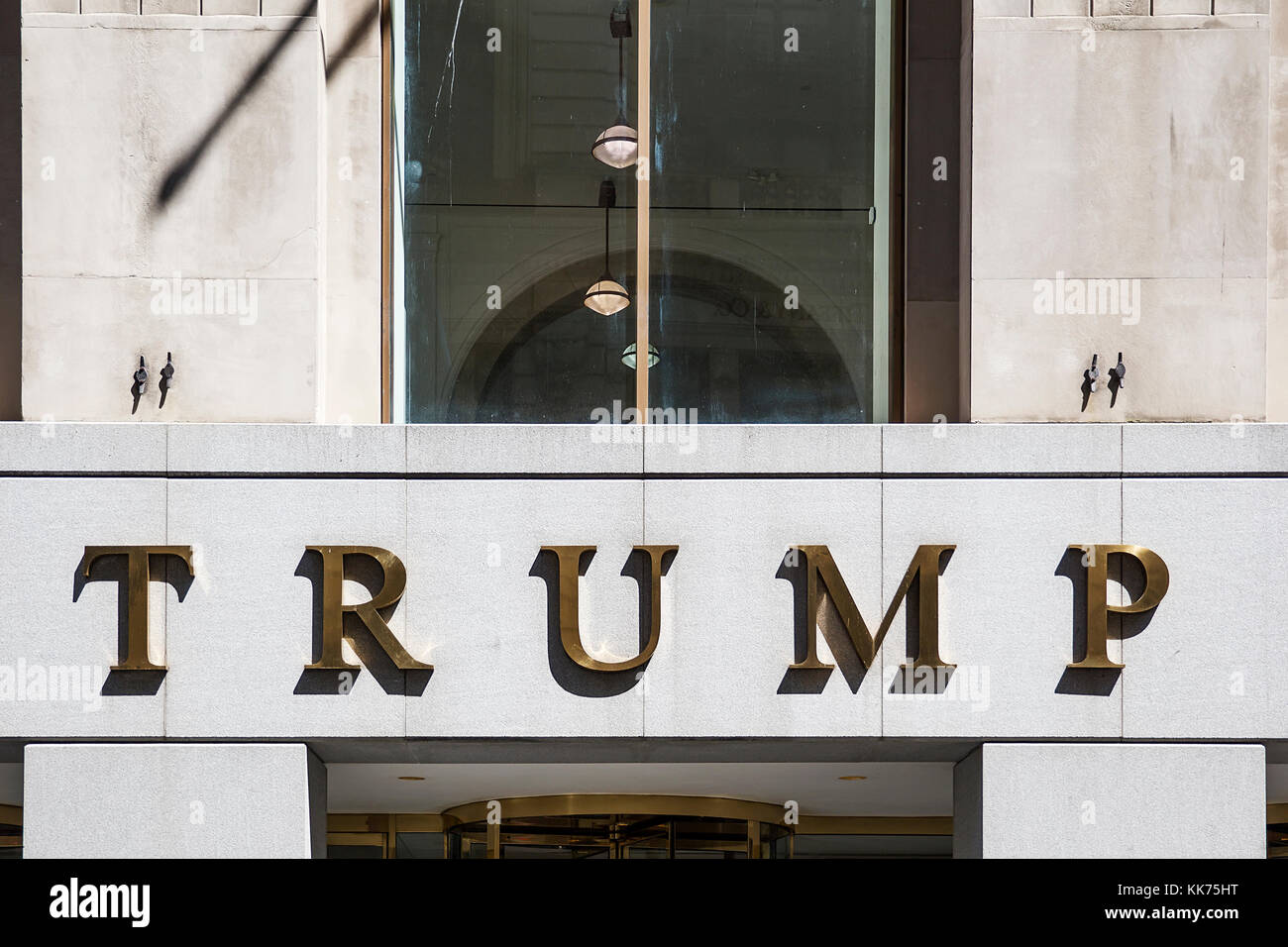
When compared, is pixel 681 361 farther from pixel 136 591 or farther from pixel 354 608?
pixel 136 591

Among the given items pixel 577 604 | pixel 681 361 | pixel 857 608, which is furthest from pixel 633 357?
pixel 857 608

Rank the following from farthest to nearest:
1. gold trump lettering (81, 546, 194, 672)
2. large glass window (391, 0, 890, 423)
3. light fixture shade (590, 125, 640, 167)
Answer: light fixture shade (590, 125, 640, 167) → large glass window (391, 0, 890, 423) → gold trump lettering (81, 546, 194, 672)

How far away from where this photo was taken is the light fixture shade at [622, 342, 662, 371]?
9273mm

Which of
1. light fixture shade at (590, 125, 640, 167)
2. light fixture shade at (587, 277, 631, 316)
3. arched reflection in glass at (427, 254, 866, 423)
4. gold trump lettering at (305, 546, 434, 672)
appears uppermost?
light fixture shade at (590, 125, 640, 167)

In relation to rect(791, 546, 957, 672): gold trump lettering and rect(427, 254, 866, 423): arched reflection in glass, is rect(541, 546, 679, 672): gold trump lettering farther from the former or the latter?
rect(427, 254, 866, 423): arched reflection in glass

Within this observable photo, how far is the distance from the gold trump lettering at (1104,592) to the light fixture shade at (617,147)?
4.05 metres

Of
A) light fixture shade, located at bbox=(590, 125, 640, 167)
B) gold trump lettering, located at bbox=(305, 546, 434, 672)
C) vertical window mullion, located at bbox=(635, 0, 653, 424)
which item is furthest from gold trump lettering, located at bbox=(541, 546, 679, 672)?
light fixture shade, located at bbox=(590, 125, 640, 167)

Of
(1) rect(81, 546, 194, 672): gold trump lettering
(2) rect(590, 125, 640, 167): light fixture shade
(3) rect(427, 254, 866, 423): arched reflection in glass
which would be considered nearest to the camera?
(1) rect(81, 546, 194, 672): gold trump lettering

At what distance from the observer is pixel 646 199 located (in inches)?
370

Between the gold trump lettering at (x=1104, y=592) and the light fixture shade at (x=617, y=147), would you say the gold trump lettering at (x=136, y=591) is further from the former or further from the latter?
the gold trump lettering at (x=1104, y=592)

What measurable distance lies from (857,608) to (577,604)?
5.74ft

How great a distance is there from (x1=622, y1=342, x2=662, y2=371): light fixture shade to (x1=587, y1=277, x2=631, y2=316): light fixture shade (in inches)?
11.4

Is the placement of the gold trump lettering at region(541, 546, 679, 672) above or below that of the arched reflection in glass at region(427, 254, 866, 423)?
below

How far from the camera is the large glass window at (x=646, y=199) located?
9.27 meters
